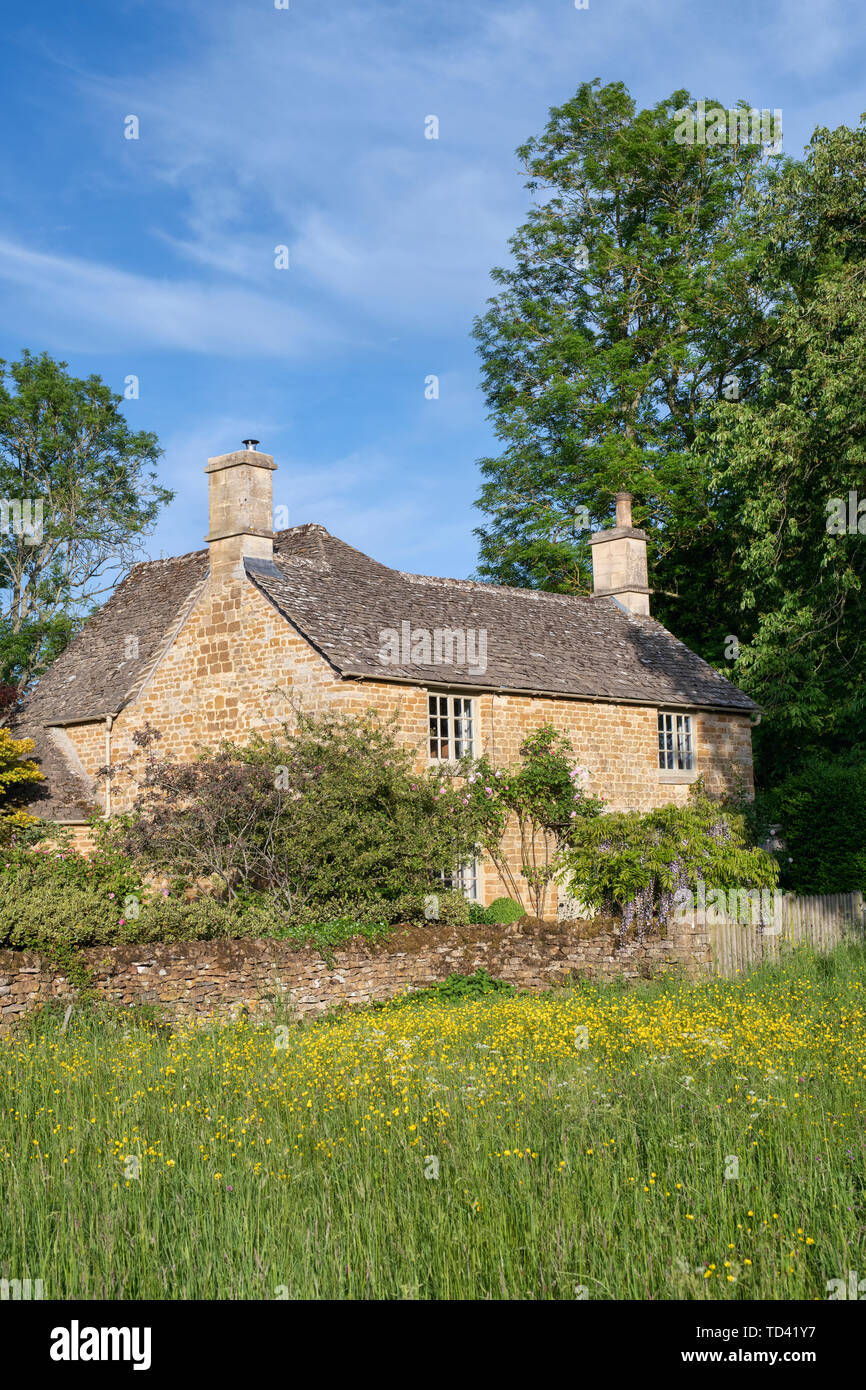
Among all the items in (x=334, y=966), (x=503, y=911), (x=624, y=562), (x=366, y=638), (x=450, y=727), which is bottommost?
(x=334, y=966)

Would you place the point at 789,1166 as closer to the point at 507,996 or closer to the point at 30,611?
the point at 507,996

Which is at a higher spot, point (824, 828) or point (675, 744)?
point (675, 744)

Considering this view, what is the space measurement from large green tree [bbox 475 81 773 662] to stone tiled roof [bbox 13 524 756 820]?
5467mm

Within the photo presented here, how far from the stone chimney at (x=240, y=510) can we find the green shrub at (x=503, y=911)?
759 centimetres

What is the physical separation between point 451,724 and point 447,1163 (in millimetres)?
14793

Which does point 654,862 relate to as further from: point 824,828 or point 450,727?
point 824,828

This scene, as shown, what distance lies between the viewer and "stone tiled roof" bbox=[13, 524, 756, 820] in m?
21.6

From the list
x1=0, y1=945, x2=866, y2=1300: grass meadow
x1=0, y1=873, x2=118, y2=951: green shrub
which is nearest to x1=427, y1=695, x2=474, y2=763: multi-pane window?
x1=0, y1=873, x2=118, y2=951: green shrub

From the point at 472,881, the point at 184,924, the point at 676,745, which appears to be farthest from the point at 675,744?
the point at 184,924

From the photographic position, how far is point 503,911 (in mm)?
20844

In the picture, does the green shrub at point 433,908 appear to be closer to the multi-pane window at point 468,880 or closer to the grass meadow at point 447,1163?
the multi-pane window at point 468,880

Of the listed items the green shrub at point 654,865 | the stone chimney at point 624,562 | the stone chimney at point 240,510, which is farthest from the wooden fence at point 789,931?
the stone chimney at point 624,562

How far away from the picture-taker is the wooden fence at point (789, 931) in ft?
56.1

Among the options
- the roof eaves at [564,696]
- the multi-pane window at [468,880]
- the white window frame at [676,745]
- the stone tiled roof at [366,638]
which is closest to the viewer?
the roof eaves at [564,696]
